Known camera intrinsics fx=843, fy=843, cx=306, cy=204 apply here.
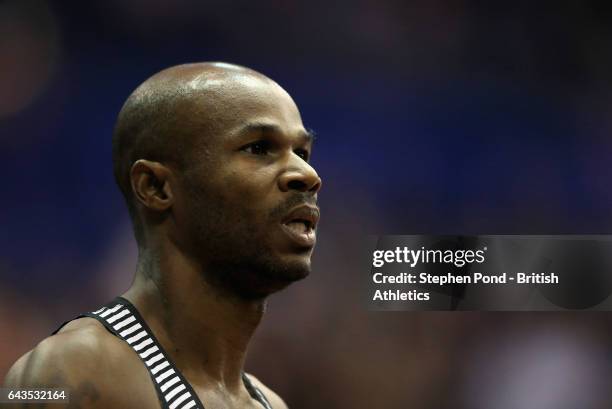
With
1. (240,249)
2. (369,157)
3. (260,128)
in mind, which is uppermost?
(369,157)

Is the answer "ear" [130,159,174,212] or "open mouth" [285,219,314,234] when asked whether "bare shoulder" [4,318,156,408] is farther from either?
"open mouth" [285,219,314,234]

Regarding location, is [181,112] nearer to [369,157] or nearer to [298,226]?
[298,226]

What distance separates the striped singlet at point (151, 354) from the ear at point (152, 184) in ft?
0.80

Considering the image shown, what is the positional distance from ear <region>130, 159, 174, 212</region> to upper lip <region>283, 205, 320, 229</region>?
27cm

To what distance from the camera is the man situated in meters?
1.85

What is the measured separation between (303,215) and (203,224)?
0.74 ft

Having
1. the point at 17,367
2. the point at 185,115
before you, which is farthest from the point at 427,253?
the point at 17,367

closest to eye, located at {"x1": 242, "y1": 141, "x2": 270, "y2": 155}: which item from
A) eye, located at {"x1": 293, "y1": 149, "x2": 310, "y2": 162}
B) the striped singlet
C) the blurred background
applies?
→ eye, located at {"x1": 293, "y1": 149, "x2": 310, "y2": 162}

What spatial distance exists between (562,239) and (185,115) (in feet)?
5.82

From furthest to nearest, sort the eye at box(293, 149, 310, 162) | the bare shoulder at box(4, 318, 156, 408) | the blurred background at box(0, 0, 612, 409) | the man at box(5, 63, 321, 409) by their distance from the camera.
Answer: the blurred background at box(0, 0, 612, 409), the eye at box(293, 149, 310, 162), the man at box(5, 63, 321, 409), the bare shoulder at box(4, 318, 156, 408)

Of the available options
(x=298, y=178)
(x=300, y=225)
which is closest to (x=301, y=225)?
(x=300, y=225)

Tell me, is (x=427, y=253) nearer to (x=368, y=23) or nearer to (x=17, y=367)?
(x=368, y=23)

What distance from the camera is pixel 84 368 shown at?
5.62 ft

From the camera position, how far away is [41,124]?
3.14 meters
